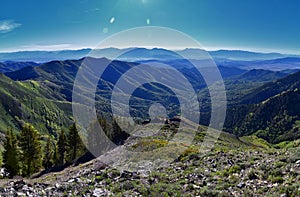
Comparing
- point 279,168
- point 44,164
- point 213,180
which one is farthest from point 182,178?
point 44,164

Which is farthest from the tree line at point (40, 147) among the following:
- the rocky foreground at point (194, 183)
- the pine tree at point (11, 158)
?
the rocky foreground at point (194, 183)

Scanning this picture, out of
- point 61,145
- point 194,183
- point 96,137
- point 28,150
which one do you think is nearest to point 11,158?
point 28,150

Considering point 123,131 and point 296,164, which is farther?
point 123,131

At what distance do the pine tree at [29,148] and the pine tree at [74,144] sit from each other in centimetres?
986

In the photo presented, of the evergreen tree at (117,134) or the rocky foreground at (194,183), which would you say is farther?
the evergreen tree at (117,134)

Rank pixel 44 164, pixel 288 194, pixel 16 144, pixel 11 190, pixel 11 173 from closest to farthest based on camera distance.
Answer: pixel 288 194 < pixel 11 190 < pixel 11 173 < pixel 16 144 < pixel 44 164

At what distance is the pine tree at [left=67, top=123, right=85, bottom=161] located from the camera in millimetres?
69562

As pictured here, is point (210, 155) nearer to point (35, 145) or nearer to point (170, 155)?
→ point (170, 155)

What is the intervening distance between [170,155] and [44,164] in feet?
186

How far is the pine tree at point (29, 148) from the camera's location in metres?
58.8

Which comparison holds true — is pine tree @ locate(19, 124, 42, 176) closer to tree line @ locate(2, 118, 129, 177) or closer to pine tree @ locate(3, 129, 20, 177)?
tree line @ locate(2, 118, 129, 177)

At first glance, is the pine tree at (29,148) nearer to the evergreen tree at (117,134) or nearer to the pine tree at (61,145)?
the pine tree at (61,145)

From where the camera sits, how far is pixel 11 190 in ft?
61.8

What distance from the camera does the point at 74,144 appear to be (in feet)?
233
